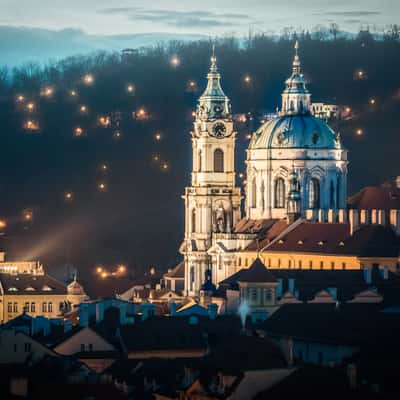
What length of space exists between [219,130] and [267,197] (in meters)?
4.81

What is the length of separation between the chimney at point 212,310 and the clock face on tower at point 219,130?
32797 millimetres

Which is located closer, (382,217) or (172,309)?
(172,309)

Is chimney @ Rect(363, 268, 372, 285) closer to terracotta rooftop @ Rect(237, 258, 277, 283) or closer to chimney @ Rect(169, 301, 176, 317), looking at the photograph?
terracotta rooftop @ Rect(237, 258, 277, 283)

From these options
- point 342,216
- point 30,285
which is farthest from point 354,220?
point 30,285

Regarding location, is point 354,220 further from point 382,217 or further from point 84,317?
point 84,317

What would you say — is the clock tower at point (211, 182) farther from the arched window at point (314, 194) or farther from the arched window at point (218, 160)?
the arched window at point (314, 194)

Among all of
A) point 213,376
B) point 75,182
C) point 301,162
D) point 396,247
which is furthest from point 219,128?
point 213,376

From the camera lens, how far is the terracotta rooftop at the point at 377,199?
156m

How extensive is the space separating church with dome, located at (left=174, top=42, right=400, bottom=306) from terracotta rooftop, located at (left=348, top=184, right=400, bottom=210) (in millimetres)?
102

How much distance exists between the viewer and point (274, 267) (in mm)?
146875

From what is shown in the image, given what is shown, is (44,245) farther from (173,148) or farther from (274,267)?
(274,267)

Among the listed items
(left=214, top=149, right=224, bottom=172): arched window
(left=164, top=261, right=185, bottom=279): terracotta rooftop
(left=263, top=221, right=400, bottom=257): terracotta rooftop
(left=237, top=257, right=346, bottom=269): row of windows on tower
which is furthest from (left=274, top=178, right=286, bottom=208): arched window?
(left=164, top=261, right=185, bottom=279): terracotta rooftop

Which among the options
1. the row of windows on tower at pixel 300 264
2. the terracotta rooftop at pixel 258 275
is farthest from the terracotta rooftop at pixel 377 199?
the terracotta rooftop at pixel 258 275

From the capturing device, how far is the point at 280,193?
155000 mm
